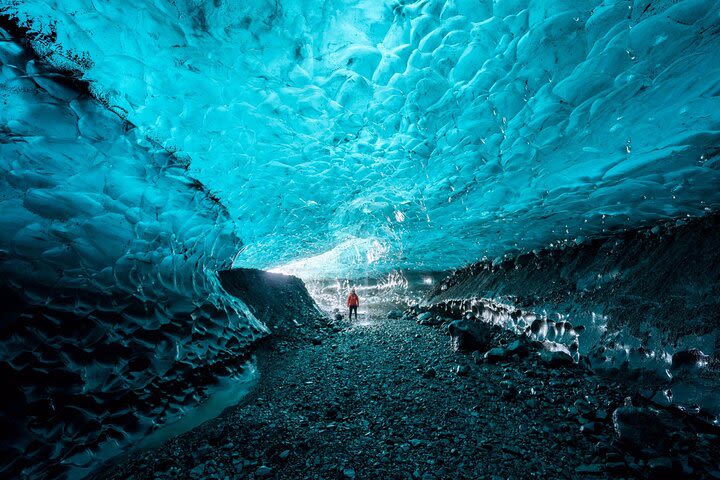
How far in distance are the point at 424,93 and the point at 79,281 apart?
507 cm

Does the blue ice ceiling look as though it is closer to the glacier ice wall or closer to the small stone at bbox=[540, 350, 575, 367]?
the glacier ice wall

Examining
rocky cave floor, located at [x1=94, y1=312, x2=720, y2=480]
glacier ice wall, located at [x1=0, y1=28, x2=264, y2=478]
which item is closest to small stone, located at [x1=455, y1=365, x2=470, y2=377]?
rocky cave floor, located at [x1=94, y1=312, x2=720, y2=480]

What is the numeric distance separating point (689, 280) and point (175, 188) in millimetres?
7980

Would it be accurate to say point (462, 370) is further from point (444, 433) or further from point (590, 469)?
point (590, 469)

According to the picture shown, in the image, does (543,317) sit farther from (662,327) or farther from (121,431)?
(121,431)

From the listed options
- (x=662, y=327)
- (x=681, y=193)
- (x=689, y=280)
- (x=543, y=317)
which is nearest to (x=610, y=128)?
(x=681, y=193)

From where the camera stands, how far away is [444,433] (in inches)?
111

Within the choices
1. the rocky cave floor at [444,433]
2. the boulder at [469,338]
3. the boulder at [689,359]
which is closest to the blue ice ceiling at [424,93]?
the boulder at [689,359]

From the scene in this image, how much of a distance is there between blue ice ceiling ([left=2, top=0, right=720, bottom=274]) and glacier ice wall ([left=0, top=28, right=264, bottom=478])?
441 millimetres

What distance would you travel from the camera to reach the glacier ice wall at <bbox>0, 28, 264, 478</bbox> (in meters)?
2.62

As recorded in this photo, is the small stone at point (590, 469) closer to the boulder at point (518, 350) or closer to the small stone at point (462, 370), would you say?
the small stone at point (462, 370)

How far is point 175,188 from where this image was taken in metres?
4.45

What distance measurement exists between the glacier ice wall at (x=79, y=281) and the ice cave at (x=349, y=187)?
0.02m

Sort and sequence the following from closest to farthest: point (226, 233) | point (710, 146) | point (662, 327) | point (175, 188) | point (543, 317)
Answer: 1. point (710, 146)
2. point (662, 327)
3. point (175, 188)
4. point (543, 317)
5. point (226, 233)
